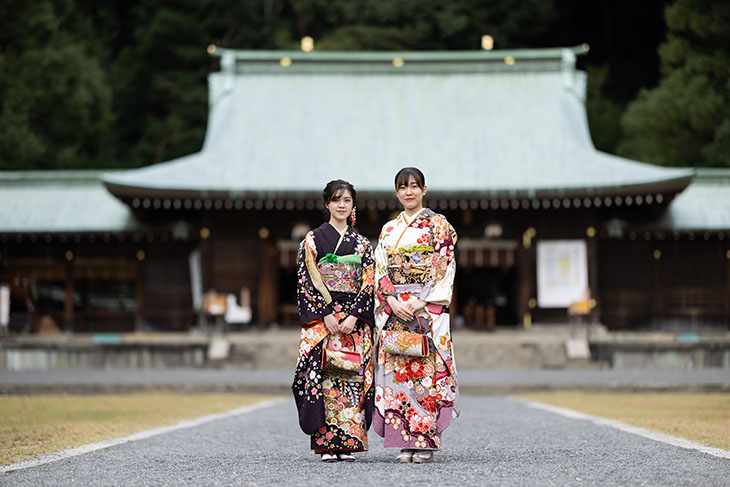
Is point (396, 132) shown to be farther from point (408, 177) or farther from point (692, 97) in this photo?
point (408, 177)

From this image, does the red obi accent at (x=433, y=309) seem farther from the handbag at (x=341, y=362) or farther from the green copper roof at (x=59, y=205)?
the green copper roof at (x=59, y=205)

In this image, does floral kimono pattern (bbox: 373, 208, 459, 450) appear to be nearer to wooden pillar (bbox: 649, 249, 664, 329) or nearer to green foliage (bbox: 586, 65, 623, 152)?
wooden pillar (bbox: 649, 249, 664, 329)

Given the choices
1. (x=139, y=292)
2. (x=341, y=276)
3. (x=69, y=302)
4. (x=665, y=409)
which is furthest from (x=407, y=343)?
(x=69, y=302)

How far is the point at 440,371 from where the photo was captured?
6.08 m

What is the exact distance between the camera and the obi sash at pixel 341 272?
6.21m

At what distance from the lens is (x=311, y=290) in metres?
6.25

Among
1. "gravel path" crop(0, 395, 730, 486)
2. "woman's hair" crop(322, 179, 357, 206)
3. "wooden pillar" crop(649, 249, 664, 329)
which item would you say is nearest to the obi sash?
"woman's hair" crop(322, 179, 357, 206)

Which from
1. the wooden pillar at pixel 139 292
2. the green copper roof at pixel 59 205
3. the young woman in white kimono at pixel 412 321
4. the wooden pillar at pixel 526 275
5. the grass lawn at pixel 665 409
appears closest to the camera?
the young woman in white kimono at pixel 412 321

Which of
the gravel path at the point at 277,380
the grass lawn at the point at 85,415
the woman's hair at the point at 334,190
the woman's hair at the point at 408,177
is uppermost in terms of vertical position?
the woman's hair at the point at 408,177

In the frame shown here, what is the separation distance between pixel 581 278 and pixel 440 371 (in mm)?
14845

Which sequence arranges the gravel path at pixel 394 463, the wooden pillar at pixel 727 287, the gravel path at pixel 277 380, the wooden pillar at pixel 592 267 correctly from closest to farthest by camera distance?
the gravel path at pixel 394 463
the gravel path at pixel 277 380
the wooden pillar at pixel 592 267
the wooden pillar at pixel 727 287

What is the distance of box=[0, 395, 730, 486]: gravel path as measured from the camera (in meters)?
4.98

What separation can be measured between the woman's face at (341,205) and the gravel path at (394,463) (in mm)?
1507

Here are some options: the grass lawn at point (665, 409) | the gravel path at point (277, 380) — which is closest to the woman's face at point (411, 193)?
the grass lawn at point (665, 409)
